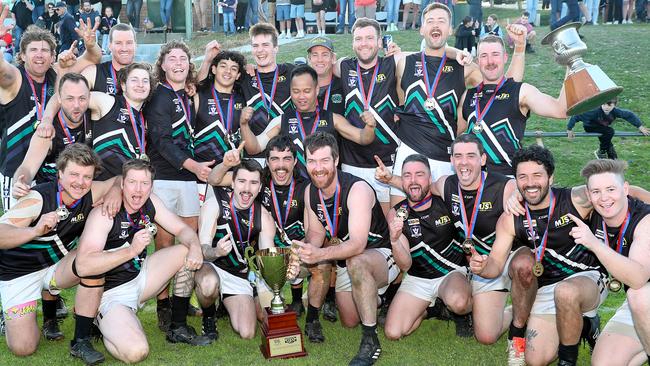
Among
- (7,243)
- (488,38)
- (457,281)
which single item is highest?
(488,38)

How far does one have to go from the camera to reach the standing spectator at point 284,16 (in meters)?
18.4

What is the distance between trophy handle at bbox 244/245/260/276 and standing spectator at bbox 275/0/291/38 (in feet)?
43.5

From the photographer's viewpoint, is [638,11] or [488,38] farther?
[638,11]

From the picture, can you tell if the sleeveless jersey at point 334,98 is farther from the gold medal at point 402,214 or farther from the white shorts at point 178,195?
the gold medal at point 402,214

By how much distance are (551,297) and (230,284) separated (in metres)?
2.49

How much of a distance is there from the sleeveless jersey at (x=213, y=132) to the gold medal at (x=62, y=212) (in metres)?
1.45

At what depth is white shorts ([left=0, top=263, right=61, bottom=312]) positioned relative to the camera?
5586mm

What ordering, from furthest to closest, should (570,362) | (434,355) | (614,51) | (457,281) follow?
(614,51) < (457,281) < (434,355) < (570,362)

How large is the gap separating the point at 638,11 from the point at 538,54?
5.58 m

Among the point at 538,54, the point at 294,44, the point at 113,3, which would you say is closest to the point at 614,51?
the point at 538,54

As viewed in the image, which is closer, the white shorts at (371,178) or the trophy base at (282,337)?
the trophy base at (282,337)

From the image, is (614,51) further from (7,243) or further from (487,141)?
(7,243)

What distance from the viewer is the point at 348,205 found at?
573 cm

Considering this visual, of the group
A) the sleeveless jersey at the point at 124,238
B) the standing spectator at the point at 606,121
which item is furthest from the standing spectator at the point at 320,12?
the sleeveless jersey at the point at 124,238
